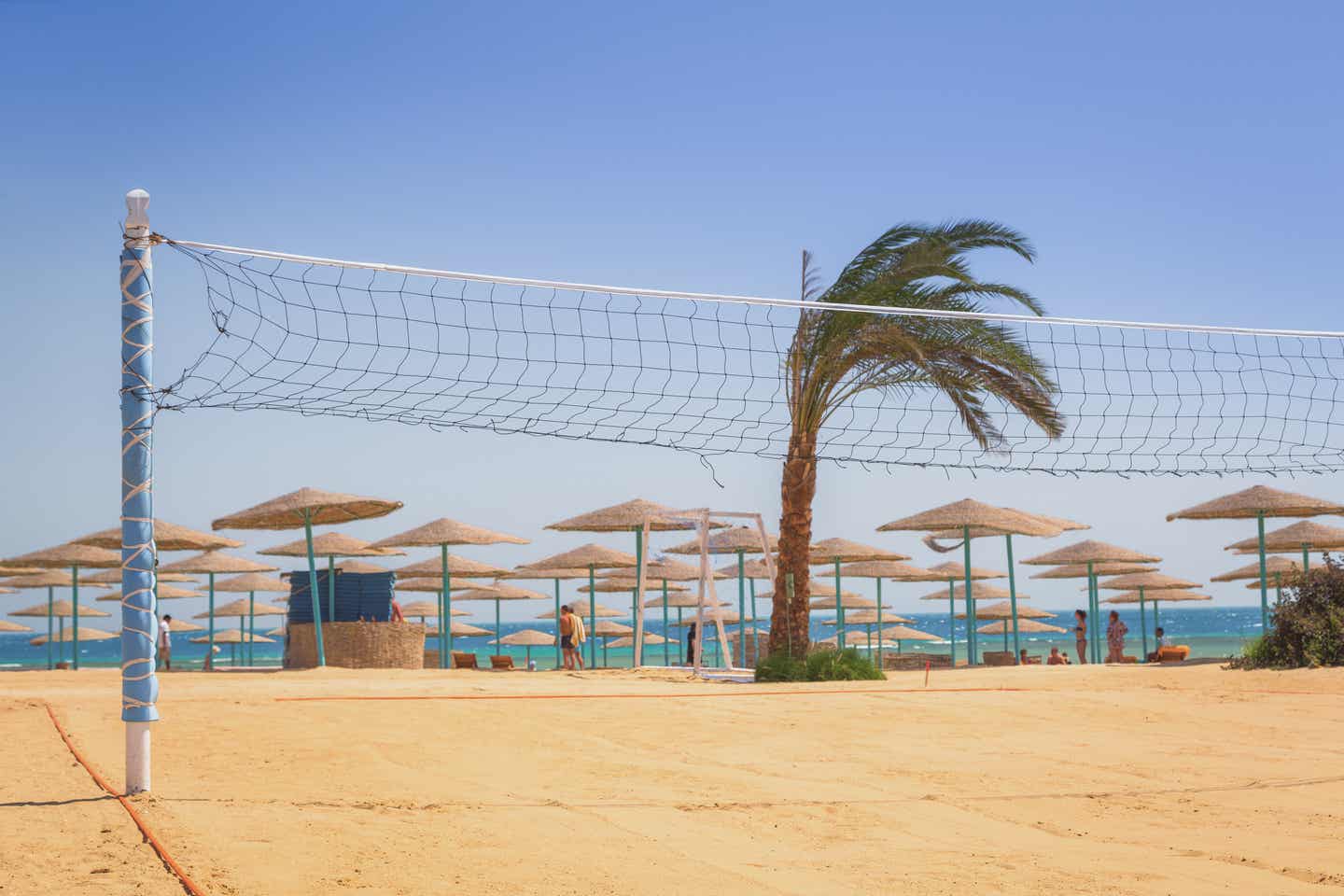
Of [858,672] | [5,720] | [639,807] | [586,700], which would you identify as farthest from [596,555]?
[639,807]

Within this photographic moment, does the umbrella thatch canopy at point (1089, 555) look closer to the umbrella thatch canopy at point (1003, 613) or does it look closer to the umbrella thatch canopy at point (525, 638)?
the umbrella thatch canopy at point (1003, 613)

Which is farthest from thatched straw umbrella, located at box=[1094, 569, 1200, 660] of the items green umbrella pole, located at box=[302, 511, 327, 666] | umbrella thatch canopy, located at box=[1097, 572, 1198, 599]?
green umbrella pole, located at box=[302, 511, 327, 666]

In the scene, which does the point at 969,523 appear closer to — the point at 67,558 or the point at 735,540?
the point at 735,540

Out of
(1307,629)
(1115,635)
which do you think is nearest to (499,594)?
(1115,635)

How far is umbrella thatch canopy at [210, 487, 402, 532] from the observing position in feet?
54.5

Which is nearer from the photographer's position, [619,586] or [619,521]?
[619,521]

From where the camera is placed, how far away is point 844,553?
2444cm

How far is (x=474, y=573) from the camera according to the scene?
2517 cm

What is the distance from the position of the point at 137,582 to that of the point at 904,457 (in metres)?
5.50

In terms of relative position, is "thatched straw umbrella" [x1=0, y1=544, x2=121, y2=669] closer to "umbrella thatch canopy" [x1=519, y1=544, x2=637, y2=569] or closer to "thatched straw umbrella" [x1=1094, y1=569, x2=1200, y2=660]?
"umbrella thatch canopy" [x1=519, y1=544, x2=637, y2=569]

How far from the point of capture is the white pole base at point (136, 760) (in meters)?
5.93

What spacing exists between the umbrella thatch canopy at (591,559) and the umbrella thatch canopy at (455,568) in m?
1.71

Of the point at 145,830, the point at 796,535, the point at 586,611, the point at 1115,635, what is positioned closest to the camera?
the point at 145,830

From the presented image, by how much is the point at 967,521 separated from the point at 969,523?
7 centimetres
